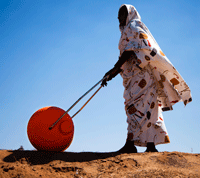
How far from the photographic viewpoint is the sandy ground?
11.0ft

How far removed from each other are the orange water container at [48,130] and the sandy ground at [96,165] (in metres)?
0.26

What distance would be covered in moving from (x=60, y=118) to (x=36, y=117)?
1.52 ft

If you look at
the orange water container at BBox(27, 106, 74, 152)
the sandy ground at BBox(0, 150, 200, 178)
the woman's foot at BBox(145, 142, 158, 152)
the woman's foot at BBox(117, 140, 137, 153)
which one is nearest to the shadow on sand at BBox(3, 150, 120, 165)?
the sandy ground at BBox(0, 150, 200, 178)

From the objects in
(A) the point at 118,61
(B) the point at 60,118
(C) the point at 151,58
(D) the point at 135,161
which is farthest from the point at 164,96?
(B) the point at 60,118

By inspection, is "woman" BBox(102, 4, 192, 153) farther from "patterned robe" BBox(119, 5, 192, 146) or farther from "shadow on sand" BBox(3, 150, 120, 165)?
"shadow on sand" BBox(3, 150, 120, 165)

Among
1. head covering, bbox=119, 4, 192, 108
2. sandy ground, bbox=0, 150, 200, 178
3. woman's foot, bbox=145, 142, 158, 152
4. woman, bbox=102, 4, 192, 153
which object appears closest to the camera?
sandy ground, bbox=0, 150, 200, 178

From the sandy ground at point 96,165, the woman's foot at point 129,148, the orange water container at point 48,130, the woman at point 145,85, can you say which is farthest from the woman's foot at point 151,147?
the orange water container at point 48,130

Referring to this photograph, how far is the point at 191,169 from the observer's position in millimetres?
3588

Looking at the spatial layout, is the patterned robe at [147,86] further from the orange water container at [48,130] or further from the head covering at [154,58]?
the orange water container at [48,130]

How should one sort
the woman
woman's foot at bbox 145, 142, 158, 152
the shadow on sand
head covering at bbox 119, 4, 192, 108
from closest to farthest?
the shadow on sand
woman's foot at bbox 145, 142, 158, 152
the woman
head covering at bbox 119, 4, 192, 108

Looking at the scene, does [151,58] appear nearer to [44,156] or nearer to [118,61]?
[118,61]

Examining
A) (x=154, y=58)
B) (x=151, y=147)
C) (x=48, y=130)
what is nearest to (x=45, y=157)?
(x=48, y=130)

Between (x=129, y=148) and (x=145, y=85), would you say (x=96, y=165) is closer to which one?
(x=129, y=148)

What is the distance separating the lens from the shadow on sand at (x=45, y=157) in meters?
3.74
